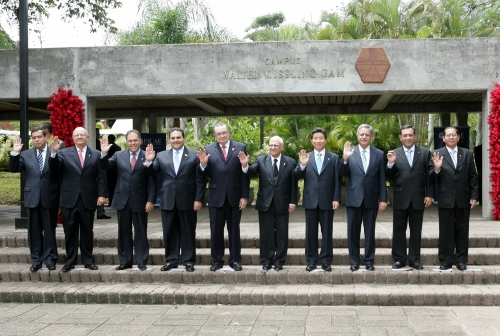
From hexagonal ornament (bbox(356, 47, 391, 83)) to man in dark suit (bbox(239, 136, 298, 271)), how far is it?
400 centimetres

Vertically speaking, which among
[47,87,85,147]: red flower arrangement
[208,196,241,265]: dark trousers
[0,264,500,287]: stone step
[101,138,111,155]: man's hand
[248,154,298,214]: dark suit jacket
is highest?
[47,87,85,147]: red flower arrangement

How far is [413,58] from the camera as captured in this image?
1045 cm

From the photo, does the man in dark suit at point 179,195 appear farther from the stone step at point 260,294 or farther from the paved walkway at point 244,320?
the paved walkway at point 244,320

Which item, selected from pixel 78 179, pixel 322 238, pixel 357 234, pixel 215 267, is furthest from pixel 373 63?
pixel 78 179

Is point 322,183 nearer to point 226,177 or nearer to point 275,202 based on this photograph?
point 275,202

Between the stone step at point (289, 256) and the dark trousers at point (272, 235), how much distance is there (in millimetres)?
446

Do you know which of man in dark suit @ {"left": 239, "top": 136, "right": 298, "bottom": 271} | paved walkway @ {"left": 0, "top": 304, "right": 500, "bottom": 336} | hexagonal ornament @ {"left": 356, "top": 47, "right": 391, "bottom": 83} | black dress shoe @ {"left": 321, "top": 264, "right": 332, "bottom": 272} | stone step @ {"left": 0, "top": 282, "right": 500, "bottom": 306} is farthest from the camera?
hexagonal ornament @ {"left": 356, "top": 47, "right": 391, "bottom": 83}

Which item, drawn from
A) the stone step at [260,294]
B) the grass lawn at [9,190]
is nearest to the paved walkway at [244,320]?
the stone step at [260,294]

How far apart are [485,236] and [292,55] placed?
468cm

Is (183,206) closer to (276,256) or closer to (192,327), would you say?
(276,256)

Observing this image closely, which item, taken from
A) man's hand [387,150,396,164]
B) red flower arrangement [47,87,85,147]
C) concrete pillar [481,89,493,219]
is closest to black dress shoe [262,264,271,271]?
man's hand [387,150,396,164]

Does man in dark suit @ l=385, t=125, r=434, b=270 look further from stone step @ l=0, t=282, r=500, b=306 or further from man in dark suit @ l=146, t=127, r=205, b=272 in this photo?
man in dark suit @ l=146, t=127, r=205, b=272

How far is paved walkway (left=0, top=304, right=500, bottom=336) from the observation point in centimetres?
547

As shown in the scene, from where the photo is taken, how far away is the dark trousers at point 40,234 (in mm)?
7402
